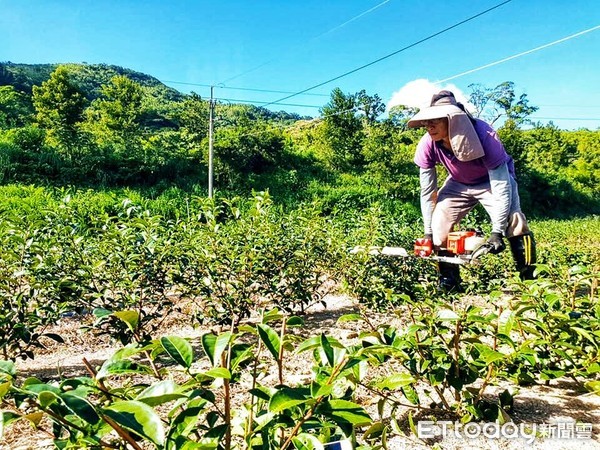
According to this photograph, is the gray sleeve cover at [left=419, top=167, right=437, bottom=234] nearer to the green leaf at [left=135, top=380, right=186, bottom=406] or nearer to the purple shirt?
the purple shirt

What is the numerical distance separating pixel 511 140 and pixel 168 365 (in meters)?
22.8

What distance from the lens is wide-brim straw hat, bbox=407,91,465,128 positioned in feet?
7.78

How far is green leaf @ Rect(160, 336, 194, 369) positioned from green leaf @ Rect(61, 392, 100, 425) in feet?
0.58

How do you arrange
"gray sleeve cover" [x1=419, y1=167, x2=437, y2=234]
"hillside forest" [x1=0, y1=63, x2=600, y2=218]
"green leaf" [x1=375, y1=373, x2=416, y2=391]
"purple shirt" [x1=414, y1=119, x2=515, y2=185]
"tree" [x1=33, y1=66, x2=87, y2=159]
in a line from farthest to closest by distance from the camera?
"tree" [x1=33, y1=66, x2=87, y2=159] → "hillside forest" [x1=0, y1=63, x2=600, y2=218] → "gray sleeve cover" [x1=419, y1=167, x2=437, y2=234] → "purple shirt" [x1=414, y1=119, x2=515, y2=185] → "green leaf" [x1=375, y1=373, x2=416, y2=391]

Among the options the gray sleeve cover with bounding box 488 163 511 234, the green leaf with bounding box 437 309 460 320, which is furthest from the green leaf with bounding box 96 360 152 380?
the gray sleeve cover with bounding box 488 163 511 234

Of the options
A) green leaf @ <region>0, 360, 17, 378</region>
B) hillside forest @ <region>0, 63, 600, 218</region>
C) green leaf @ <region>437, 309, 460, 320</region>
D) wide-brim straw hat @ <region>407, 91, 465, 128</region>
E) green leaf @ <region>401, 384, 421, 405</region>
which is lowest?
green leaf @ <region>401, 384, 421, 405</region>

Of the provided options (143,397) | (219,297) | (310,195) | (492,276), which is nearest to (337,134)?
(310,195)

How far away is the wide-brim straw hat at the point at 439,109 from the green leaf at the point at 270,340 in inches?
77.9

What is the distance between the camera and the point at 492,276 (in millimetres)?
3979

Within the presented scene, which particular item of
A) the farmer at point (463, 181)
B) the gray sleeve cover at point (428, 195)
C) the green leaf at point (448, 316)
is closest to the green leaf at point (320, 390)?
the green leaf at point (448, 316)

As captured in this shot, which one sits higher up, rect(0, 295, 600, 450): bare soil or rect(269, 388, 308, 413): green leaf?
rect(269, 388, 308, 413): green leaf

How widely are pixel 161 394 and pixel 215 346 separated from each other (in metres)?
0.11

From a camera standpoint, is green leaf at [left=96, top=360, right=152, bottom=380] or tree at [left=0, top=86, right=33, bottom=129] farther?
tree at [left=0, top=86, right=33, bottom=129]

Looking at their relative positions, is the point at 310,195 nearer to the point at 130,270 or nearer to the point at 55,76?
the point at 55,76
